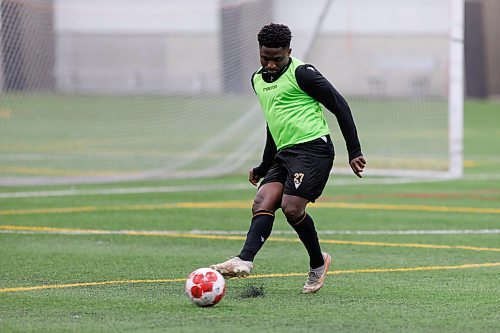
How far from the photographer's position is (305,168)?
8617mm

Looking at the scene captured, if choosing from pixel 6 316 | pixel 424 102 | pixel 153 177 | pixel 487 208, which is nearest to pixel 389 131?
pixel 424 102

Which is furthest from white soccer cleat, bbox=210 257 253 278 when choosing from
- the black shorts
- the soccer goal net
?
the soccer goal net

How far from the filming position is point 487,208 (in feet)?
49.9

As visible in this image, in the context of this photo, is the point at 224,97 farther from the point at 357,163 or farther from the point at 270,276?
the point at 357,163

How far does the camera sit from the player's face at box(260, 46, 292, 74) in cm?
852

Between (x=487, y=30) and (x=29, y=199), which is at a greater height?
(x=29, y=199)

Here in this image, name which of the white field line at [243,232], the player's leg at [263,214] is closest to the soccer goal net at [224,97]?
the white field line at [243,232]

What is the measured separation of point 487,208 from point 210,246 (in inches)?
196

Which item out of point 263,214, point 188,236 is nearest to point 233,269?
point 263,214

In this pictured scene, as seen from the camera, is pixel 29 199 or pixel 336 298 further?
pixel 29 199

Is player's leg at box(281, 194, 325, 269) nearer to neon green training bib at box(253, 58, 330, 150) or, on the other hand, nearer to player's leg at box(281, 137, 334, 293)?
player's leg at box(281, 137, 334, 293)

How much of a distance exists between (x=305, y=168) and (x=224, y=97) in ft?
43.7

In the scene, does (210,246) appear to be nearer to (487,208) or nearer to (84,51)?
(487,208)

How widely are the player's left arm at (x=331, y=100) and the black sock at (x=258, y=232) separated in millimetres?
738
